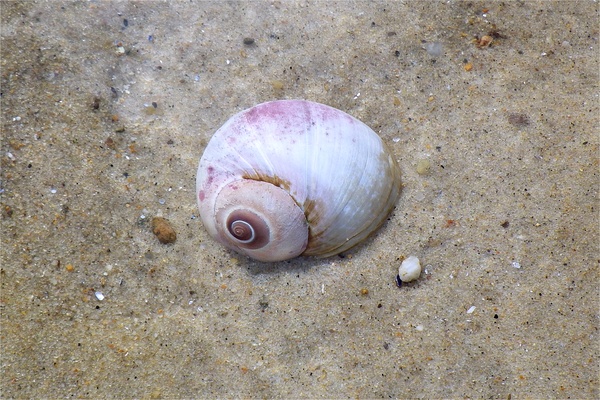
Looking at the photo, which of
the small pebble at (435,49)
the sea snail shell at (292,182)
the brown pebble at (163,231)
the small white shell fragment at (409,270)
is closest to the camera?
the sea snail shell at (292,182)

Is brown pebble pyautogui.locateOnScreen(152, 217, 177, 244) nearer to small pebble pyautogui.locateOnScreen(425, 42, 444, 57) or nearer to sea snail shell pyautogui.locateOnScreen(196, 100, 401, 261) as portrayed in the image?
sea snail shell pyautogui.locateOnScreen(196, 100, 401, 261)

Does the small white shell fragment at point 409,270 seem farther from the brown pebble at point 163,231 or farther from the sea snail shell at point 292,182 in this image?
the brown pebble at point 163,231

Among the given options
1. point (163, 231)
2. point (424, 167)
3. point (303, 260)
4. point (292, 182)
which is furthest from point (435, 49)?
point (163, 231)

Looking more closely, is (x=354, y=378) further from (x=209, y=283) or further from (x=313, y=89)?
(x=313, y=89)

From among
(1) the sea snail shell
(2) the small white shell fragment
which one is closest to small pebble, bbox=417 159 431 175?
(1) the sea snail shell

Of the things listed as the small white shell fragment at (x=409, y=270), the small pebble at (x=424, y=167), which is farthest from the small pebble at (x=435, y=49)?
the small white shell fragment at (x=409, y=270)
